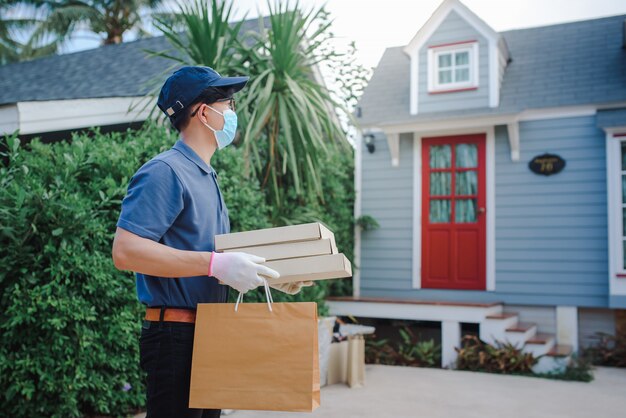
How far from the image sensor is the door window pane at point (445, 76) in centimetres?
766

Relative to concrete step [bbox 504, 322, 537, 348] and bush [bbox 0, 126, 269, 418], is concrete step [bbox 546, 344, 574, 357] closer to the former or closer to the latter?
concrete step [bbox 504, 322, 537, 348]

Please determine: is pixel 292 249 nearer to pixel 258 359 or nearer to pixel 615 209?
pixel 258 359

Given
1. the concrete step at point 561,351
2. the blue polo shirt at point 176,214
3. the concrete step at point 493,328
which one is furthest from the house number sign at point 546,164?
the blue polo shirt at point 176,214

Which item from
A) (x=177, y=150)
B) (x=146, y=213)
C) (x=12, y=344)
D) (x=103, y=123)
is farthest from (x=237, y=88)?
(x=103, y=123)

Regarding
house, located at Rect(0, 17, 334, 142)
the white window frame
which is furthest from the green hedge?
the white window frame

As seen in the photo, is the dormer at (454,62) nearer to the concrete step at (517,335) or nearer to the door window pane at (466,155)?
the door window pane at (466,155)

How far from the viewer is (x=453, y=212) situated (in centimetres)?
743

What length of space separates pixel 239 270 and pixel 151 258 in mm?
215

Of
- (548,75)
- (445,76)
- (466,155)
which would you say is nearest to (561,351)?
Answer: (466,155)

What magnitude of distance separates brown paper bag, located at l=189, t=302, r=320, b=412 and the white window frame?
5.86 meters

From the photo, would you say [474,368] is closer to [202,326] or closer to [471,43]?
[471,43]

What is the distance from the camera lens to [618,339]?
6.45 m

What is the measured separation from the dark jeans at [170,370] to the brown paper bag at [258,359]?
0.07m

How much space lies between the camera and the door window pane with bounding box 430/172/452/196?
296 inches
